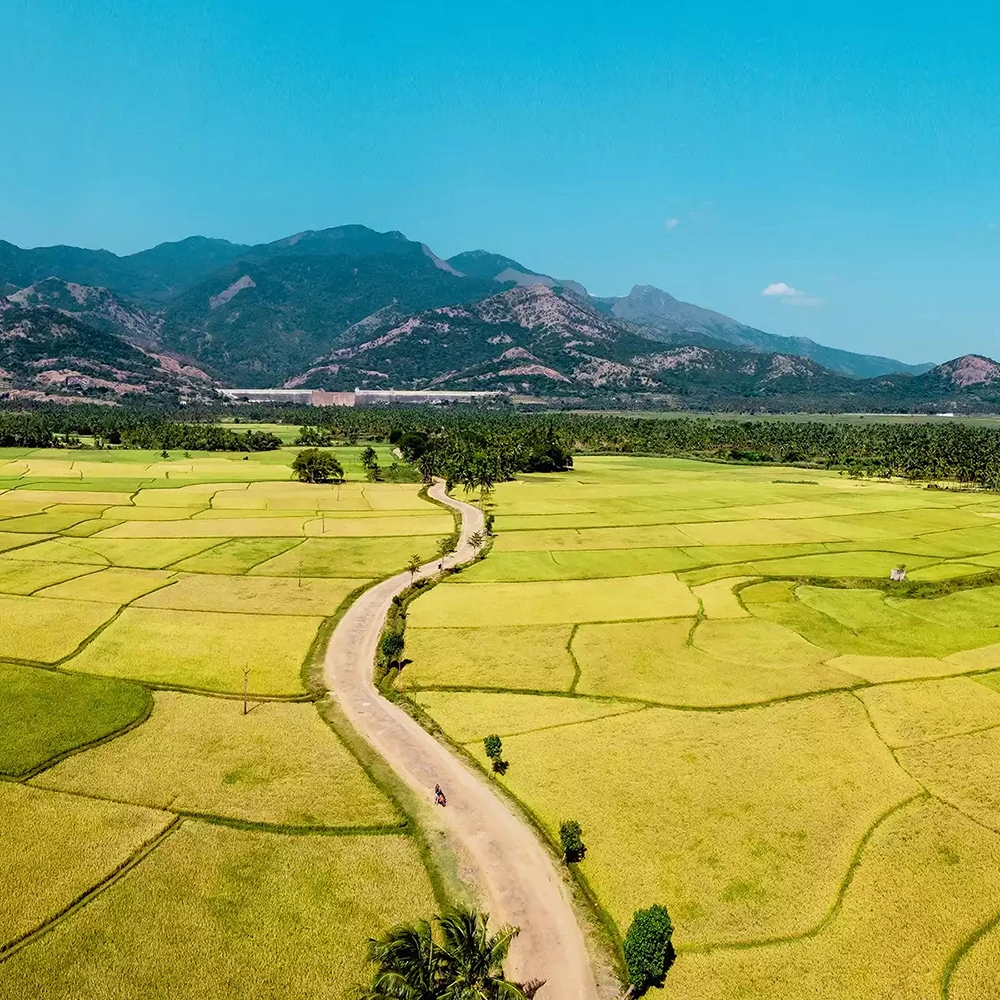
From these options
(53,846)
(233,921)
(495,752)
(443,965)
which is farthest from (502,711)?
(53,846)

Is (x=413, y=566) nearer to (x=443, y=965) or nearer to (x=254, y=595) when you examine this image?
(x=254, y=595)

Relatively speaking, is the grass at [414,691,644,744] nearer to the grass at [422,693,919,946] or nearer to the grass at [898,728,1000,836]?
the grass at [422,693,919,946]

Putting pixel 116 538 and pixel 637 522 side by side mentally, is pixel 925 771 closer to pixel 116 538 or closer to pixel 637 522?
pixel 637 522

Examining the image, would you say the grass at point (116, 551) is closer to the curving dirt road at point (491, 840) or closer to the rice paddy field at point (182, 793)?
the rice paddy field at point (182, 793)

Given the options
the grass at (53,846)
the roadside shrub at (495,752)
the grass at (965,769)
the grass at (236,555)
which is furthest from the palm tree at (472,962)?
the grass at (236,555)

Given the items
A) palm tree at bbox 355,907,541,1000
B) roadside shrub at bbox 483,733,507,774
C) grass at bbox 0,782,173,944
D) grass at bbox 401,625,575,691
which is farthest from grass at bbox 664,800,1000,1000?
grass at bbox 0,782,173,944

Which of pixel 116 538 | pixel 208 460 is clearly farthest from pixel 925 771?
pixel 208 460
